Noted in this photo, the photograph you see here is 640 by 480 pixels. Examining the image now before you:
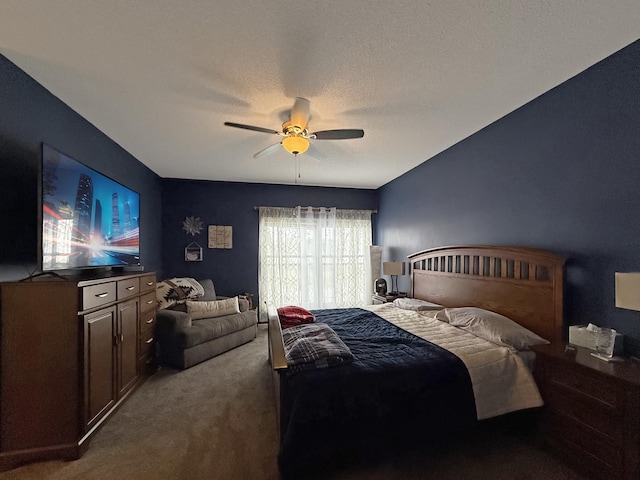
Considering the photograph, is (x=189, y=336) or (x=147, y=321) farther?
(x=189, y=336)

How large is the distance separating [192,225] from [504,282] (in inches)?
183

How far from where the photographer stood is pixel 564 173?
2170mm

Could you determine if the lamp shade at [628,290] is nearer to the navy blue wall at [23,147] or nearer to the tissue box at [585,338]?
the tissue box at [585,338]

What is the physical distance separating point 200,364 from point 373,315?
7.05 feet

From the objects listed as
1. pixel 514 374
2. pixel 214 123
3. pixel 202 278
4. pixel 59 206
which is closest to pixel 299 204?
pixel 202 278

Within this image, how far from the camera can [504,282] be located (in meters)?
2.54

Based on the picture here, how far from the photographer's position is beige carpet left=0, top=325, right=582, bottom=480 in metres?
1.69

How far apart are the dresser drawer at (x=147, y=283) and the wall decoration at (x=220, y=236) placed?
1.88 m

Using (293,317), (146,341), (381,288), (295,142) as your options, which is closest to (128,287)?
(146,341)

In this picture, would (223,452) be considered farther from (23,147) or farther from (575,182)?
(575,182)

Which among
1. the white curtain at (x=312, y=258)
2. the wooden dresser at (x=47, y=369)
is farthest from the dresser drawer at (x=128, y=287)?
the white curtain at (x=312, y=258)

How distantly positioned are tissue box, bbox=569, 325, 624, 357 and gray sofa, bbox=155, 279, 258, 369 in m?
3.52

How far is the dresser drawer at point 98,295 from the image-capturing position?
1.90 m

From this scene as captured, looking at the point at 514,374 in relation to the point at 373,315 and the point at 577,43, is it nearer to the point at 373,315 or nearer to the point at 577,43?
the point at 373,315
